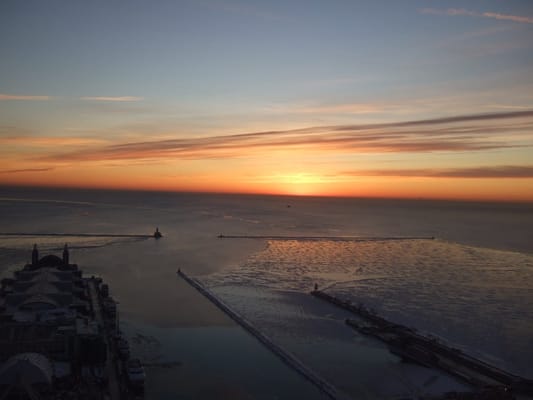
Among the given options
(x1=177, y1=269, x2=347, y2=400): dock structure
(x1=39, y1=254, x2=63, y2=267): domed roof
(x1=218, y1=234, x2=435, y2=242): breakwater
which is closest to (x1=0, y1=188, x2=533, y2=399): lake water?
(x1=177, y1=269, x2=347, y2=400): dock structure

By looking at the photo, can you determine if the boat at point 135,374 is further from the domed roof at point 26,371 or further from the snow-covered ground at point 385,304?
the snow-covered ground at point 385,304

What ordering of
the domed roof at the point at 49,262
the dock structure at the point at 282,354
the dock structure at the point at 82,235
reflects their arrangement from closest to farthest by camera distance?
1. the dock structure at the point at 282,354
2. the domed roof at the point at 49,262
3. the dock structure at the point at 82,235

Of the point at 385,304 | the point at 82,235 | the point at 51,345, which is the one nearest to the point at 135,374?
the point at 51,345

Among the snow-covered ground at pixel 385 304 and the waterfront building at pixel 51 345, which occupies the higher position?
the waterfront building at pixel 51 345

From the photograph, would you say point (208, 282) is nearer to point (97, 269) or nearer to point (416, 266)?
point (97, 269)

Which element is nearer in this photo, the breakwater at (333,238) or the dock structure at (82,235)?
the dock structure at (82,235)

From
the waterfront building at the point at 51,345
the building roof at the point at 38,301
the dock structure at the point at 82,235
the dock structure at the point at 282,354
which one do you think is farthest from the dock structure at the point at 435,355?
the dock structure at the point at 82,235
